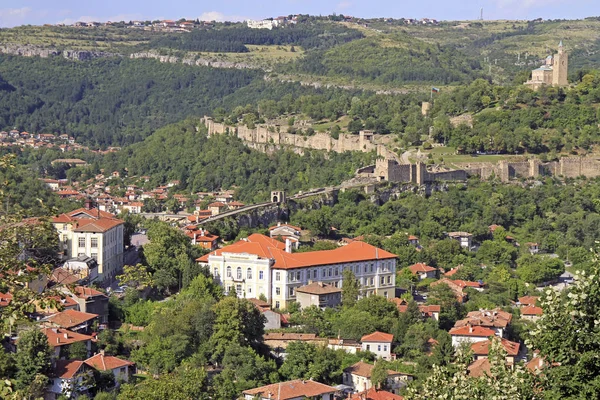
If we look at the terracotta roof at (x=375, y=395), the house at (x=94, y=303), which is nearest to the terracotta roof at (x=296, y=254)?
the house at (x=94, y=303)

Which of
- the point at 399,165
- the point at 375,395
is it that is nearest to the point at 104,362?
the point at 375,395

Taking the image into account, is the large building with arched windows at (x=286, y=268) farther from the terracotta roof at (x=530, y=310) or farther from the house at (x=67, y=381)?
the house at (x=67, y=381)

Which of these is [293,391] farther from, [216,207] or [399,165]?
[399,165]

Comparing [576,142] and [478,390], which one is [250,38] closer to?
[576,142]

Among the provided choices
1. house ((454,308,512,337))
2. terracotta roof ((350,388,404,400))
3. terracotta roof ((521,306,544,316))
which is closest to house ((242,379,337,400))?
terracotta roof ((350,388,404,400))

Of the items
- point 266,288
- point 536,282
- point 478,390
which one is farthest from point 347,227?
point 478,390

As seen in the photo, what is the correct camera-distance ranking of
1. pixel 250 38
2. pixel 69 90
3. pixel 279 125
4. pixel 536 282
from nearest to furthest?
pixel 536 282 < pixel 279 125 < pixel 69 90 < pixel 250 38
